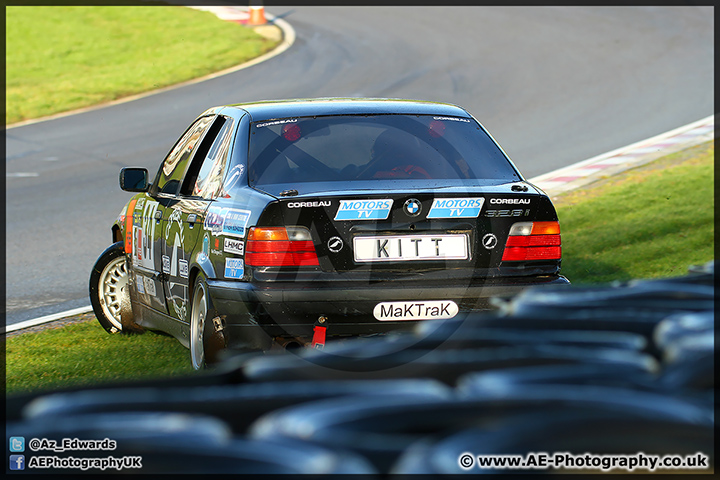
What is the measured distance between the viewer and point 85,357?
6176mm

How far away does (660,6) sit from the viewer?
3203cm

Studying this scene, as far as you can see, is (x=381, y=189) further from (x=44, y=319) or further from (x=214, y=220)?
(x=44, y=319)

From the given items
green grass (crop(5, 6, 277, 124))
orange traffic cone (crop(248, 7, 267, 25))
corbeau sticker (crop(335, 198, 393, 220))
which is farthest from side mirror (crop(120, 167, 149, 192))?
orange traffic cone (crop(248, 7, 267, 25))

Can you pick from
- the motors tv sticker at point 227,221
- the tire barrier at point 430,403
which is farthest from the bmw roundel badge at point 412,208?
the tire barrier at point 430,403

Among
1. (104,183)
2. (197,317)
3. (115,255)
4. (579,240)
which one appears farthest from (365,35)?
(197,317)

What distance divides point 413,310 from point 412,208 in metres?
0.49

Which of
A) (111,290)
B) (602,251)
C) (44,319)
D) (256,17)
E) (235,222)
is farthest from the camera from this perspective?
(256,17)

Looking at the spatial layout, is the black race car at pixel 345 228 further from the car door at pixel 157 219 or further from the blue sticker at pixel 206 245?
the car door at pixel 157 219

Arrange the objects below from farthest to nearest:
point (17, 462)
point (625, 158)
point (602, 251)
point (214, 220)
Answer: point (625, 158) → point (602, 251) → point (214, 220) → point (17, 462)

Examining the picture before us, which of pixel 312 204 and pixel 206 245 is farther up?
pixel 312 204

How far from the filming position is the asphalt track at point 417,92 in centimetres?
1116

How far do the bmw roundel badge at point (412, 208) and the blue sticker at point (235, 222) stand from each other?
78 cm

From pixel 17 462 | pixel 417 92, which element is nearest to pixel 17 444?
pixel 17 462

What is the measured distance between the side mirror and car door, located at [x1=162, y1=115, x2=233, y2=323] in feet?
1.73
